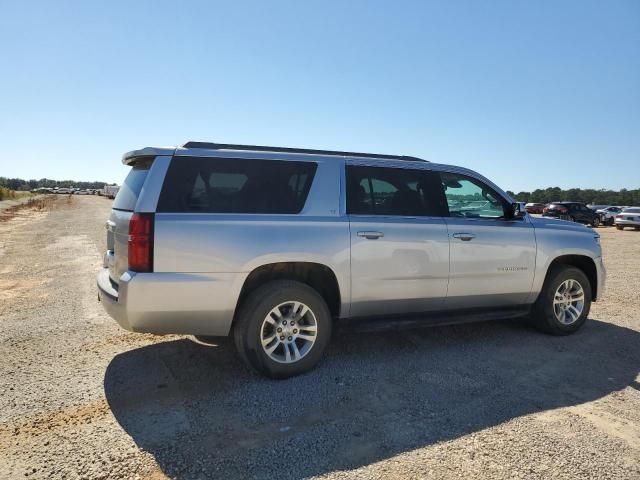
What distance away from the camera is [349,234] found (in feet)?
14.0

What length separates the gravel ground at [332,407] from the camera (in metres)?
2.83

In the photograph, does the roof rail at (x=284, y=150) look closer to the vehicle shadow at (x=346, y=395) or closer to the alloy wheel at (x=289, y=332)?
the alloy wheel at (x=289, y=332)

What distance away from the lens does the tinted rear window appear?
3.79 m

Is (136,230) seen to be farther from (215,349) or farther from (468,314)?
(468,314)

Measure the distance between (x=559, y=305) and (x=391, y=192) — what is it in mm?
2683

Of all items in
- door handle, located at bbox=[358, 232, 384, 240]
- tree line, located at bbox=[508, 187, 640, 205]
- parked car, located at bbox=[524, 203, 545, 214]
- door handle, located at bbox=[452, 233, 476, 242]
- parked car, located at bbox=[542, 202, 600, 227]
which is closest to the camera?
door handle, located at bbox=[358, 232, 384, 240]

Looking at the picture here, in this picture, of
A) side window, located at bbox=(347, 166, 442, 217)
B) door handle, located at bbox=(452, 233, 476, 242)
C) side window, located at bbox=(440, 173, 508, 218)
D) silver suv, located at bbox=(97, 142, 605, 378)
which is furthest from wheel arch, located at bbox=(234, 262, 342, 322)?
side window, located at bbox=(440, 173, 508, 218)

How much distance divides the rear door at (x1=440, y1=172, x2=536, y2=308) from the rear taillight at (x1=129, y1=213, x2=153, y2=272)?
9.59 feet

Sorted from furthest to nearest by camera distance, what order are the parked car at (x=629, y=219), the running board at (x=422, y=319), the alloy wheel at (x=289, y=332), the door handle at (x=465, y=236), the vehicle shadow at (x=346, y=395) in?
the parked car at (x=629, y=219) < the door handle at (x=465, y=236) < the running board at (x=422, y=319) < the alloy wheel at (x=289, y=332) < the vehicle shadow at (x=346, y=395)

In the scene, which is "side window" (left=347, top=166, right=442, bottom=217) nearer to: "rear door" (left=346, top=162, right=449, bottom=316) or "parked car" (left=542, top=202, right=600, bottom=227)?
"rear door" (left=346, top=162, right=449, bottom=316)

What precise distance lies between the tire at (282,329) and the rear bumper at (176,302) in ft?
0.56

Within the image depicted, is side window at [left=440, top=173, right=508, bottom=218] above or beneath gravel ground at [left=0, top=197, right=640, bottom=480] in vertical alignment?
above

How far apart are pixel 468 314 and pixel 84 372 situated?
3840 mm

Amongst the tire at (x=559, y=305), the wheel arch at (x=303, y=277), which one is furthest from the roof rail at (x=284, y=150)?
the tire at (x=559, y=305)
